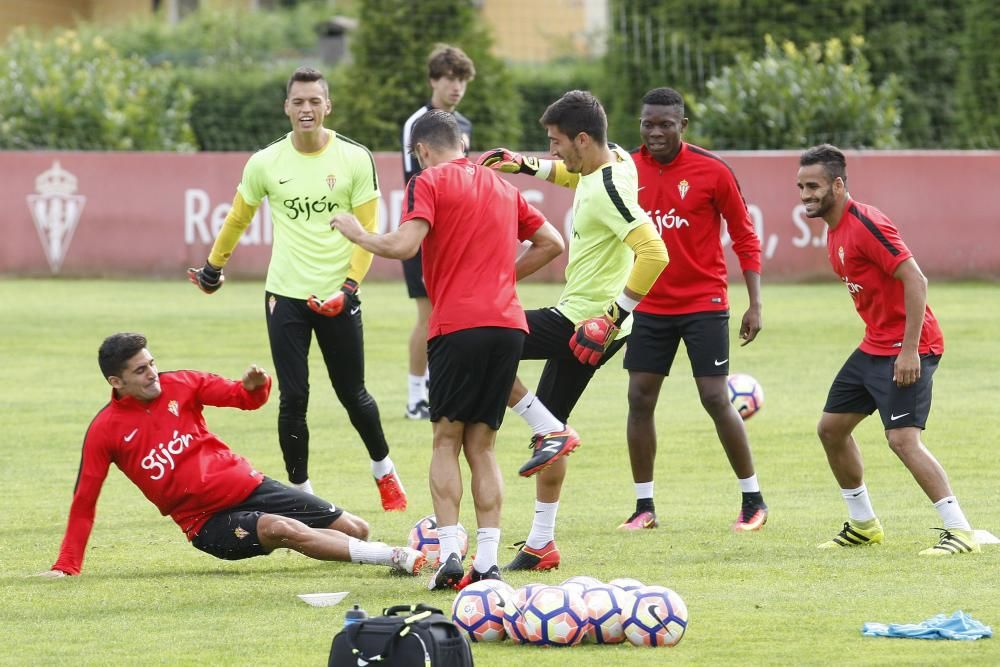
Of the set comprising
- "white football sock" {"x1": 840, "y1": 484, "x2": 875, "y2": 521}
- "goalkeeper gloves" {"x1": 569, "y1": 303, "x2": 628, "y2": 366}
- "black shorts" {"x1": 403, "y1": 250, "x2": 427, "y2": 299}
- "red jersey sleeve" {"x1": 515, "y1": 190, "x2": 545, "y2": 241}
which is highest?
"red jersey sleeve" {"x1": 515, "y1": 190, "x2": 545, "y2": 241}

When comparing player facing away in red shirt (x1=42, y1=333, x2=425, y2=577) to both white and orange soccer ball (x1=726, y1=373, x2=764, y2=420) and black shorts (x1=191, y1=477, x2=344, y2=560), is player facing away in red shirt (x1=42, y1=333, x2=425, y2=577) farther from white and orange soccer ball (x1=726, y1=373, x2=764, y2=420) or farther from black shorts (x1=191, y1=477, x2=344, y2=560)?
white and orange soccer ball (x1=726, y1=373, x2=764, y2=420)

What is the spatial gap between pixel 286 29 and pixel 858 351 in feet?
132

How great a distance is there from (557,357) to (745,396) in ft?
15.9

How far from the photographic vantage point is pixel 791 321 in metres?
19.2

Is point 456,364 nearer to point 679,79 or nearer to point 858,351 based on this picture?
point 858,351

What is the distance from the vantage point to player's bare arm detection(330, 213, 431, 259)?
6945mm

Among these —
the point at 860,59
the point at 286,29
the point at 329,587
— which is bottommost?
the point at 286,29

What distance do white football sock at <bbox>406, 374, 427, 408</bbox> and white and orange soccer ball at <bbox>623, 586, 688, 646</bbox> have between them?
678 centimetres

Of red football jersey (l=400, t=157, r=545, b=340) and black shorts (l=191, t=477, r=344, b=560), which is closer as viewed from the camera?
red football jersey (l=400, t=157, r=545, b=340)

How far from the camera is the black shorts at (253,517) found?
7.77m

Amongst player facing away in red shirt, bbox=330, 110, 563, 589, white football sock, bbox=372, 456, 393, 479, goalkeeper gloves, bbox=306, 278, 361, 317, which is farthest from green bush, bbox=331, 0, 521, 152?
player facing away in red shirt, bbox=330, 110, 563, 589

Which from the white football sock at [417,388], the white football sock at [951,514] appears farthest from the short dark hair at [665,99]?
the white football sock at [417,388]

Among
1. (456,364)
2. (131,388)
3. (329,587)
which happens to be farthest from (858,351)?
(131,388)

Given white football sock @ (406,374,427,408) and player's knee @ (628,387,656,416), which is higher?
player's knee @ (628,387,656,416)
